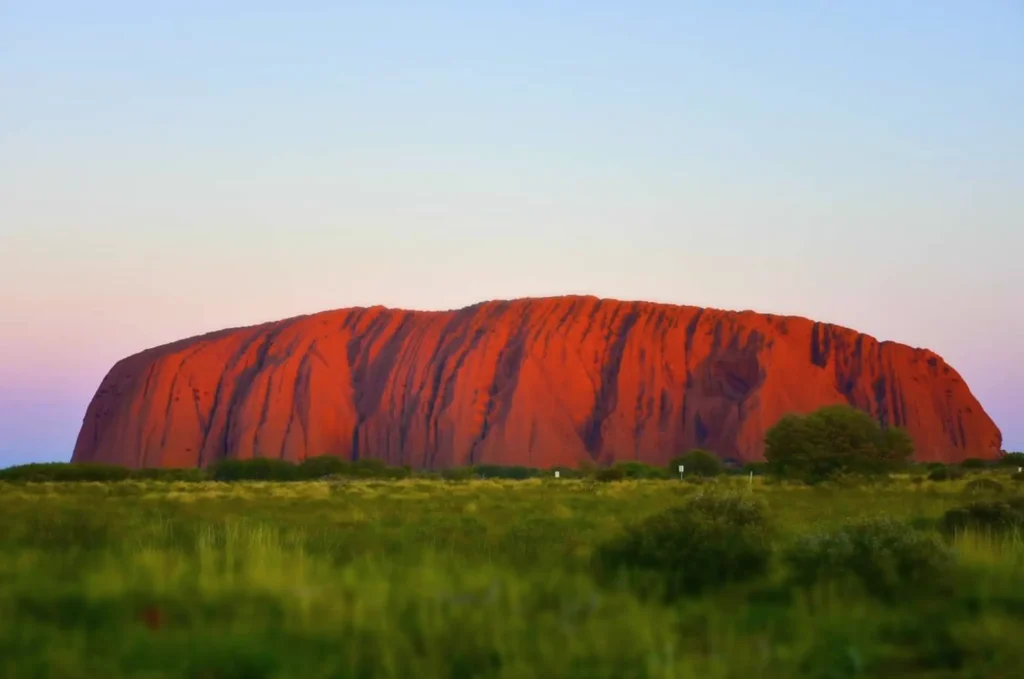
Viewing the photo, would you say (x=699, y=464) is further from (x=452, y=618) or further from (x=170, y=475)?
(x=452, y=618)

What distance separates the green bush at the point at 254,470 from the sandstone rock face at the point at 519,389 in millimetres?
13018

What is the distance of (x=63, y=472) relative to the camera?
57.2m

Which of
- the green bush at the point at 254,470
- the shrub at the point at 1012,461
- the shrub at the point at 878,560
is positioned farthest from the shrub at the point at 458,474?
the shrub at the point at 878,560

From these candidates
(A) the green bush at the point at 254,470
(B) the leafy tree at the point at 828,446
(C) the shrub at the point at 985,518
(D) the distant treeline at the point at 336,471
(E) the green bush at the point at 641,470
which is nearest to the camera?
(C) the shrub at the point at 985,518

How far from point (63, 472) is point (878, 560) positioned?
56.4 metres

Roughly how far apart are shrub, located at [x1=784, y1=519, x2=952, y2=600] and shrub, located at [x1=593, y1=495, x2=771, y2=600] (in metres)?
0.54

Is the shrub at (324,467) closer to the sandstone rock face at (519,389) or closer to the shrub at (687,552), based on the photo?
the sandstone rock face at (519,389)

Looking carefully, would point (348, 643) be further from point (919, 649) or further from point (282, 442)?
point (282, 442)

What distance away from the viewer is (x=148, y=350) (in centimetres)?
8825

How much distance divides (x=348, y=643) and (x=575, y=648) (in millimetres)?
1548

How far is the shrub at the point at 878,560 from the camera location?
9.35 m

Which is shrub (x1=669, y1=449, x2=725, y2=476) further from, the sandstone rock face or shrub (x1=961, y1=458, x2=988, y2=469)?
shrub (x1=961, y1=458, x2=988, y2=469)

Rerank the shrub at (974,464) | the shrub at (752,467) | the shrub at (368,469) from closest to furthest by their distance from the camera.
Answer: the shrub at (368,469), the shrub at (752,467), the shrub at (974,464)

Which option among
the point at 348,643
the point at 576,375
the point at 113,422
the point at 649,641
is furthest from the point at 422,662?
the point at 113,422
